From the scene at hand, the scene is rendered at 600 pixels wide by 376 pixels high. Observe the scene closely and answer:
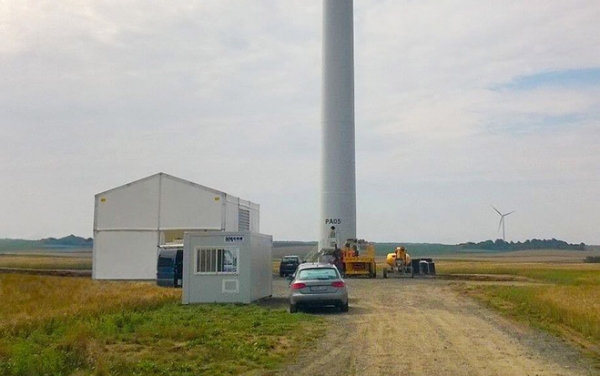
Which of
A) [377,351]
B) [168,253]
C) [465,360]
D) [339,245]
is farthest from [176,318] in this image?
[339,245]

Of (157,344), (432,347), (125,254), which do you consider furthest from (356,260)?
(157,344)

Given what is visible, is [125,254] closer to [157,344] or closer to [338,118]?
[338,118]

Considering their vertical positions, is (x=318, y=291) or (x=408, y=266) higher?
(x=408, y=266)

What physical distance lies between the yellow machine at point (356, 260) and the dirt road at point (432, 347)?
23868 mm

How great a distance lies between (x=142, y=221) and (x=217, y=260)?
16130 mm

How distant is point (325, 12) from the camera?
51.9m

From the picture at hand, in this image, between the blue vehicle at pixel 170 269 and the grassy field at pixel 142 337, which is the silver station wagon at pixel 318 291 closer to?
the grassy field at pixel 142 337

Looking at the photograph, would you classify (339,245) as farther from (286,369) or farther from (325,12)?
(286,369)

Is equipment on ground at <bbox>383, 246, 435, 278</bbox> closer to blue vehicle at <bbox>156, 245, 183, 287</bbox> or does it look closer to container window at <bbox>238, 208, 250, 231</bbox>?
container window at <bbox>238, 208, 250, 231</bbox>

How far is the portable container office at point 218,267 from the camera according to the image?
26719 mm

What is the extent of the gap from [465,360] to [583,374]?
2.20 metres

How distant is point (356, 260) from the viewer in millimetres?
50062

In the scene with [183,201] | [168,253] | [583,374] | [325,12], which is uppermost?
[325,12]

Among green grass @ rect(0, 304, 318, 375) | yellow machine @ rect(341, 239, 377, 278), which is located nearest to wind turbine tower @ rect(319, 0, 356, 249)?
yellow machine @ rect(341, 239, 377, 278)
